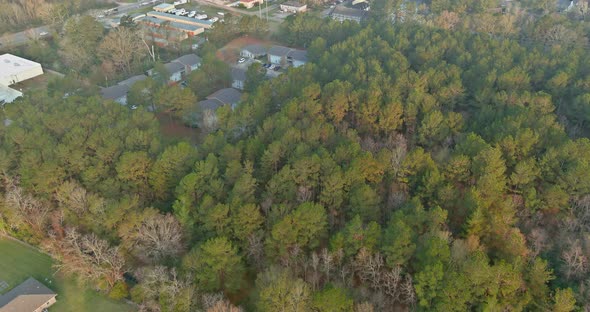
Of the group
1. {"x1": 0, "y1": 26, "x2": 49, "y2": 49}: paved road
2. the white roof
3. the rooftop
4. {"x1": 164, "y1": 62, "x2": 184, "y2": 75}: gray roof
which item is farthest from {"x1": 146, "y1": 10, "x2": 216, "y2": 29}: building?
the white roof

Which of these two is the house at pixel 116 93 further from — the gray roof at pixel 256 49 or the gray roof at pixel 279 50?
the gray roof at pixel 279 50

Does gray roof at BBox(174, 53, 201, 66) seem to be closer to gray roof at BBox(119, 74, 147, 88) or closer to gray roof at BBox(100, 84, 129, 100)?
gray roof at BBox(119, 74, 147, 88)


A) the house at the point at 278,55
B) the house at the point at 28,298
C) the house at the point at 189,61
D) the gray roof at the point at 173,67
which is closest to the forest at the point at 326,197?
the house at the point at 28,298

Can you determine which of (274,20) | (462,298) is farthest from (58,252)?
(274,20)

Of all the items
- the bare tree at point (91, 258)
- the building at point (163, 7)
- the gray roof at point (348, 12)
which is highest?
the gray roof at point (348, 12)

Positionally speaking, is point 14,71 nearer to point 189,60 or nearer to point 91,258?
point 189,60

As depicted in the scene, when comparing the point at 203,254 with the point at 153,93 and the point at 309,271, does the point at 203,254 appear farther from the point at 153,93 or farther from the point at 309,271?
→ the point at 153,93

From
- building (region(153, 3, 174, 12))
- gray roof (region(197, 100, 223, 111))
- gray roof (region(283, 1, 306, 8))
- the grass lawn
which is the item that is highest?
gray roof (region(283, 1, 306, 8))
